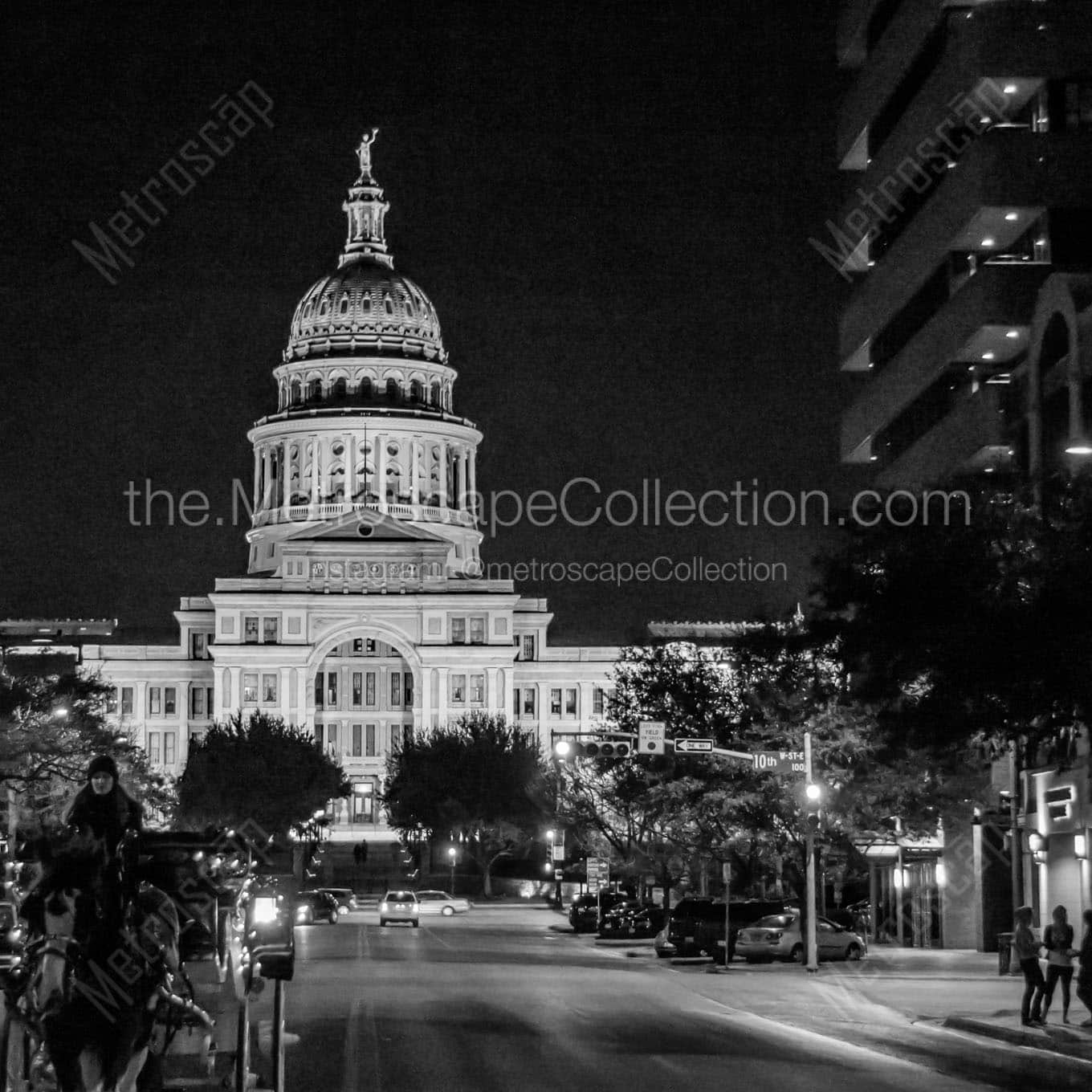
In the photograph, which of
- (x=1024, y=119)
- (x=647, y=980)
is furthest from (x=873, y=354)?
(x=647, y=980)

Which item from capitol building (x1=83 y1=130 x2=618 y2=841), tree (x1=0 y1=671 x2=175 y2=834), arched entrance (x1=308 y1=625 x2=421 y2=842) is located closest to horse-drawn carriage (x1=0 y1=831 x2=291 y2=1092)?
tree (x1=0 y1=671 x2=175 y2=834)

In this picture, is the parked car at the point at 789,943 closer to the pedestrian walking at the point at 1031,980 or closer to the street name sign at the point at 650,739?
the street name sign at the point at 650,739

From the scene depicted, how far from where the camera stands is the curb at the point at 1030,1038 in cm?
3017

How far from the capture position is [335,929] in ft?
274

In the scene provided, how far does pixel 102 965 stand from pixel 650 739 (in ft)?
153

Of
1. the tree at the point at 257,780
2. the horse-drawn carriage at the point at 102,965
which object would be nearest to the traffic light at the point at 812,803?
the horse-drawn carriage at the point at 102,965

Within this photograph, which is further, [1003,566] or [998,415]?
[998,415]

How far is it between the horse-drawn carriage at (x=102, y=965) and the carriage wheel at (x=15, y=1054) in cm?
1

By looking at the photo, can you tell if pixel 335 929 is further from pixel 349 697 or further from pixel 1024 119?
pixel 349 697

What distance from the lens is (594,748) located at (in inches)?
2331

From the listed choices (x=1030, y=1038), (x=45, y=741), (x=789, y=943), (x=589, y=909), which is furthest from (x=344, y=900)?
(x=1030, y=1038)

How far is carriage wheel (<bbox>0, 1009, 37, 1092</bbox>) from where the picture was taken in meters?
14.7

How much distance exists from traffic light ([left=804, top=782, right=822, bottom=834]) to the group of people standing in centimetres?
1819

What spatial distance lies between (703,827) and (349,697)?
114 metres
